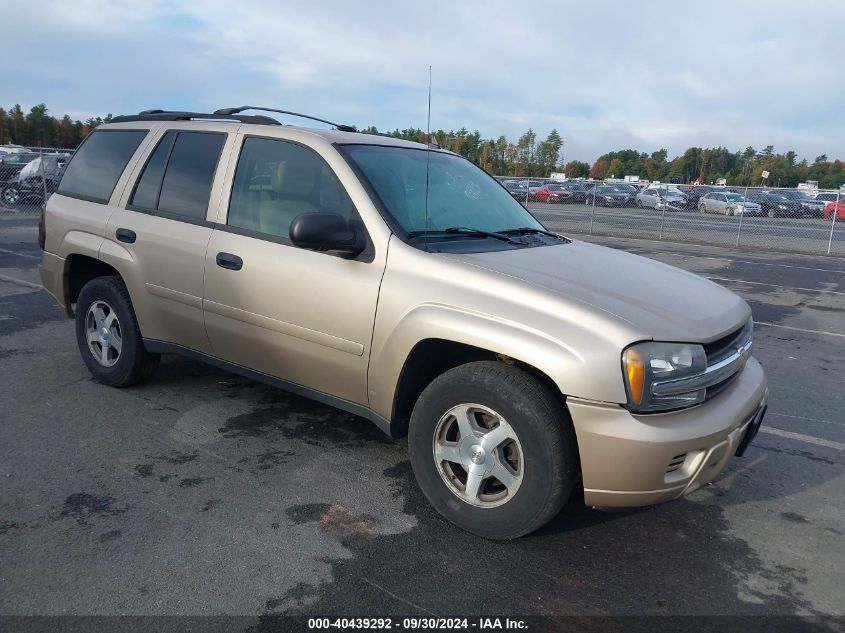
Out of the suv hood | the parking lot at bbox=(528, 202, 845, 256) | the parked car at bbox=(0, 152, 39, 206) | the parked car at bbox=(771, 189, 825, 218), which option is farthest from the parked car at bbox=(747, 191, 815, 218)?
the parked car at bbox=(0, 152, 39, 206)

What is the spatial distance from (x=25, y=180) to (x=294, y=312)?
17709mm

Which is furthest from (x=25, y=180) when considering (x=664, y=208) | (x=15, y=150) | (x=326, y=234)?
(x=326, y=234)

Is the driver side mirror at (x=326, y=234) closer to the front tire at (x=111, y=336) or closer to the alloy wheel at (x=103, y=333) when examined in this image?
the front tire at (x=111, y=336)

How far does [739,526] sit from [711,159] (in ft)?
348

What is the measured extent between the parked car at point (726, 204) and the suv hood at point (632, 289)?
2116 centimetres

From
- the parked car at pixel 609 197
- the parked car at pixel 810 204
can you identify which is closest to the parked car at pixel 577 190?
the parked car at pixel 609 197

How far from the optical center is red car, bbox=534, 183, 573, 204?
28.6 meters

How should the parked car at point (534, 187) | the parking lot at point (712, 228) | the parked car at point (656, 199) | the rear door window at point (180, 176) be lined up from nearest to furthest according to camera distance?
the rear door window at point (180, 176), the parking lot at point (712, 228), the parked car at point (534, 187), the parked car at point (656, 199)

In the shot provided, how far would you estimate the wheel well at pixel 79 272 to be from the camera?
15.9ft

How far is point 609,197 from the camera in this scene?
28453mm

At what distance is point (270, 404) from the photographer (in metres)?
4.65

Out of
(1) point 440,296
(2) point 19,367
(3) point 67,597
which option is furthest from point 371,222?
(2) point 19,367

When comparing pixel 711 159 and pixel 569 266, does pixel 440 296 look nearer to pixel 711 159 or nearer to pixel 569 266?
pixel 569 266

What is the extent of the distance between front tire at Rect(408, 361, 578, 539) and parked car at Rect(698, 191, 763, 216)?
22.3 meters
